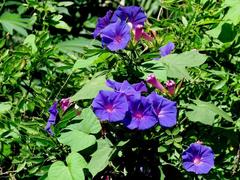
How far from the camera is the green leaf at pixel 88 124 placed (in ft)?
5.39

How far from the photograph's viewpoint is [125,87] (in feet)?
5.43

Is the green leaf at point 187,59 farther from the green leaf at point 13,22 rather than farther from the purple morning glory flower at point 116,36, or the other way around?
the green leaf at point 13,22

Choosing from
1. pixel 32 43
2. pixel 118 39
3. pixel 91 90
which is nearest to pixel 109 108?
pixel 91 90

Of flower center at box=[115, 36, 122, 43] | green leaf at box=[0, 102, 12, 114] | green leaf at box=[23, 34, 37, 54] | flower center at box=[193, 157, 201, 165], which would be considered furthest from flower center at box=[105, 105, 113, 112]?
green leaf at box=[23, 34, 37, 54]

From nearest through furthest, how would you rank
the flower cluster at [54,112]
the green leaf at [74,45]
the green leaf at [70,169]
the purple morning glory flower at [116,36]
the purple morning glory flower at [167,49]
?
the green leaf at [70,169] → the purple morning glory flower at [116,36] → the flower cluster at [54,112] → the purple morning glory flower at [167,49] → the green leaf at [74,45]

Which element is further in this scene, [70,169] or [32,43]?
[32,43]

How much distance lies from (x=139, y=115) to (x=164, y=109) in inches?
3.7

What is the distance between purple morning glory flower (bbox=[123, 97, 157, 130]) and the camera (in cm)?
162

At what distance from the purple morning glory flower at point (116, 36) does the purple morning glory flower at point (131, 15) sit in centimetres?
14

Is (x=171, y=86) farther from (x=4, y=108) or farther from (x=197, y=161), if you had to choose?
(x=4, y=108)

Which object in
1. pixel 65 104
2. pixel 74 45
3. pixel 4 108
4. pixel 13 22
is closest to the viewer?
pixel 65 104

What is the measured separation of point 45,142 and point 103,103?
244mm

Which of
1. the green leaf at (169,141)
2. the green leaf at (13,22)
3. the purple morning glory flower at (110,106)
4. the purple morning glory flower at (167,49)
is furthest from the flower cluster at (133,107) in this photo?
the green leaf at (13,22)

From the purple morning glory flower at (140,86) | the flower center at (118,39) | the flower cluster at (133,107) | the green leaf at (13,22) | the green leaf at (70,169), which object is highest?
the flower center at (118,39)
